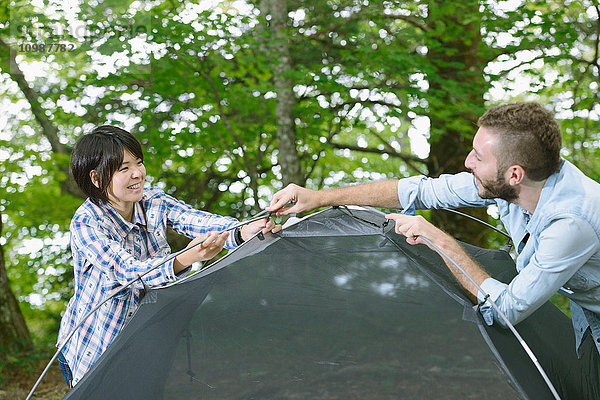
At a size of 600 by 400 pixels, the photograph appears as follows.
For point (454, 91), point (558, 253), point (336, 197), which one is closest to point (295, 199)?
point (336, 197)

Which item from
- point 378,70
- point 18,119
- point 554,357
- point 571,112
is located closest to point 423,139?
point 378,70

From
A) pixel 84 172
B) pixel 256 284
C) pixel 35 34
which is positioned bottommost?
pixel 256 284

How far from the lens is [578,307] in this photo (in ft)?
6.82

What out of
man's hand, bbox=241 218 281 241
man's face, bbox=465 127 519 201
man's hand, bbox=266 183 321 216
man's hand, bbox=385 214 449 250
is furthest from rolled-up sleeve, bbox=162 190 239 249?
man's face, bbox=465 127 519 201

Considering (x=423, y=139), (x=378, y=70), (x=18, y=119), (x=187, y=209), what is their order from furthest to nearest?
1. (x=18, y=119)
2. (x=423, y=139)
3. (x=378, y=70)
4. (x=187, y=209)

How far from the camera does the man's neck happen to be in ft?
6.20

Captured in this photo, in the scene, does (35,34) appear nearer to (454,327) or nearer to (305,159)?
(305,159)

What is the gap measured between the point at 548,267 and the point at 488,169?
0.38 m

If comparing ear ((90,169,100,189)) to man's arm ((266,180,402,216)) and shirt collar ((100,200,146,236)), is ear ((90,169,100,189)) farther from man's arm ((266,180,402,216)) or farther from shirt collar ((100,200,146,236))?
man's arm ((266,180,402,216))

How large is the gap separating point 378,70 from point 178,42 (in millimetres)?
1554

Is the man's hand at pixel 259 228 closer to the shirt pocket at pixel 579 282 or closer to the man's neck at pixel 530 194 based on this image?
the man's neck at pixel 530 194

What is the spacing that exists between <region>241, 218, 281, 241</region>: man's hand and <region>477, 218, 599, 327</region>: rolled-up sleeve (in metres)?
→ 0.73

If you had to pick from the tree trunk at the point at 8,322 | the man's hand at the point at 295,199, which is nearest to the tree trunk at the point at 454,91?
the man's hand at the point at 295,199

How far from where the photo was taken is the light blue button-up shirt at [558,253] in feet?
5.54
